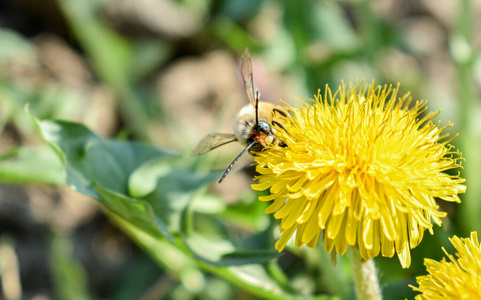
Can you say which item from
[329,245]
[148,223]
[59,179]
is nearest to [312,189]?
[329,245]

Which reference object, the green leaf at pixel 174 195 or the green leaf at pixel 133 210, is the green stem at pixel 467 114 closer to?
the green leaf at pixel 174 195

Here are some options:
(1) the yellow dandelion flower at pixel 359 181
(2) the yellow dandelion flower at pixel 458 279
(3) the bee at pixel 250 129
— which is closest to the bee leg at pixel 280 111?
(3) the bee at pixel 250 129

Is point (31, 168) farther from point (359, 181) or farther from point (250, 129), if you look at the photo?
point (359, 181)

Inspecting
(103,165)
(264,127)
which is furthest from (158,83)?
(264,127)

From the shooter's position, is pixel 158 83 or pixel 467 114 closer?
pixel 467 114

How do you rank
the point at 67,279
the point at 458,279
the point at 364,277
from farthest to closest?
the point at 67,279 → the point at 364,277 → the point at 458,279

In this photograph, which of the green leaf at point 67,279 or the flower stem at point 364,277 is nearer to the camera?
the flower stem at point 364,277
